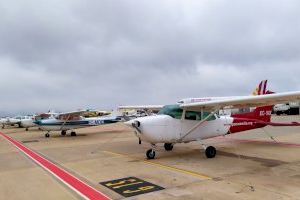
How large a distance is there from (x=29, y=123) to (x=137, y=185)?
3152 cm

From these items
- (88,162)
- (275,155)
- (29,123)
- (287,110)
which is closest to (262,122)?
(275,155)

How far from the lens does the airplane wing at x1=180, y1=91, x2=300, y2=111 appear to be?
9797mm

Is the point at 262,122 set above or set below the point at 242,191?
above

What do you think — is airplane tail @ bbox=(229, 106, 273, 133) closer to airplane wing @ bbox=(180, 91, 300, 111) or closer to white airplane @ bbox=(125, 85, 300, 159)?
white airplane @ bbox=(125, 85, 300, 159)

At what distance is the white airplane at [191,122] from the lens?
11.5 m

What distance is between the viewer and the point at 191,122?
41.3 feet

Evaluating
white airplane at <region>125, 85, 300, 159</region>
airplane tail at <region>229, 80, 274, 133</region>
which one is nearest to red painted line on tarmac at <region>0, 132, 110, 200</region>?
white airplane at <region>125, 85, 300, 159</region>

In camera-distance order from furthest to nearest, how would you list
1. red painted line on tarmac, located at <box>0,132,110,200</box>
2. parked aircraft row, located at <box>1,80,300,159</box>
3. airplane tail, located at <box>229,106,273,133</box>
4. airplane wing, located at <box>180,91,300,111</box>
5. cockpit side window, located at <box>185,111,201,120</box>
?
airplane tail, located at <box>229,106,273,133</box> < cockpit side window, located at <box>185,111,201,120</box> < parked aircraft row, located at <box>1,80,300,159</box> < airplane wing, located at <box>180,91,300,111</box> < red painted line on tarmac, located at <box>0,132,110,200</box>

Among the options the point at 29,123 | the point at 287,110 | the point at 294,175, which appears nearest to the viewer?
the point at 294,175

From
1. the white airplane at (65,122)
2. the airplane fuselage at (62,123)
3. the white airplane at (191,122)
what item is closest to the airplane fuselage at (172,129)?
the white airplane at (191,122)

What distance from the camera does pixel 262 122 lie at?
15.2 meters

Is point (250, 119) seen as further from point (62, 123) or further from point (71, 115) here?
point (62, 123)

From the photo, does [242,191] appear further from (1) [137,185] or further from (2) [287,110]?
(2) [287,110]

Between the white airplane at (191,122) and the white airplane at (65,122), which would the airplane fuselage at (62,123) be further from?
the white airplane at (191,122)
